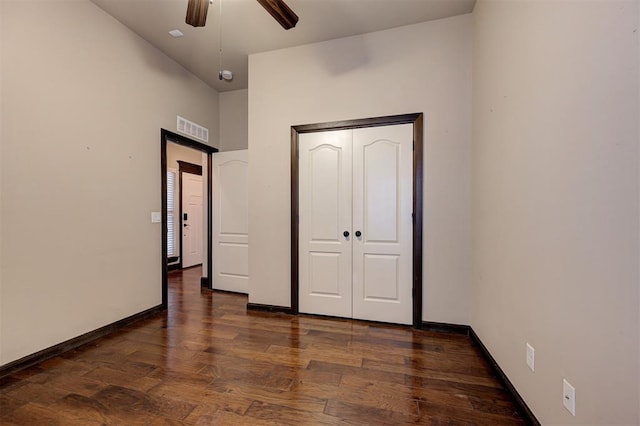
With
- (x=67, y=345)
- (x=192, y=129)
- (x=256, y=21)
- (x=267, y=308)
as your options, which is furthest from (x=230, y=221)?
(x=256, y=21)

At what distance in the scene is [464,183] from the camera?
111 inches

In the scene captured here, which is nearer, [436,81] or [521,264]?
[521,264]

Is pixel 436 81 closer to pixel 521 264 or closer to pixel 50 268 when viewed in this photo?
pixel 521 264

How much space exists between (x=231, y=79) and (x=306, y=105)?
1.51 m

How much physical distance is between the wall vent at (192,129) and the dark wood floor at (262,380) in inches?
98.0

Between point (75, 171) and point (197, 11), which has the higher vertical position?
point (197, 11)

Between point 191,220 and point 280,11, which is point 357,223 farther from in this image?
point 191,220

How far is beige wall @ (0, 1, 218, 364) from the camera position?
2.14 meters

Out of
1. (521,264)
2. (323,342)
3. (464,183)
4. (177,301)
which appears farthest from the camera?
(177,301)

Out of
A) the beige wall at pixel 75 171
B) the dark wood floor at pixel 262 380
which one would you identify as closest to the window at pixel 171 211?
the beige wall at pixel 75 171

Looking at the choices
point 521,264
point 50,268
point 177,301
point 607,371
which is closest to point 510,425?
point 607,371

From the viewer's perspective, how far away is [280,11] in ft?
6.62

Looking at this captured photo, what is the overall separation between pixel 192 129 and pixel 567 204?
4.12 meters

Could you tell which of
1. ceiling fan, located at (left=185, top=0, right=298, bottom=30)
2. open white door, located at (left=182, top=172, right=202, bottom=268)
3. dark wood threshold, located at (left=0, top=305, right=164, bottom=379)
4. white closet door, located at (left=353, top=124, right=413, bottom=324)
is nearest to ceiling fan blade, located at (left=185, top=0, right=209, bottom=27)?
ceiling fan, located at (left=185, top=0, right=298, bottom=30)
